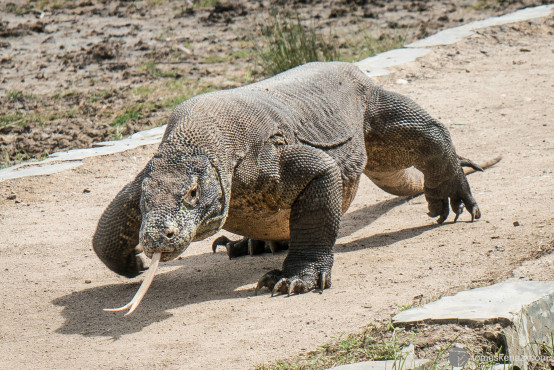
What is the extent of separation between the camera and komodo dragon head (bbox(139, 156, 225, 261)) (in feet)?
11.2

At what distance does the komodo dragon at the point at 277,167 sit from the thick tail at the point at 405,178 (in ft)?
0.65

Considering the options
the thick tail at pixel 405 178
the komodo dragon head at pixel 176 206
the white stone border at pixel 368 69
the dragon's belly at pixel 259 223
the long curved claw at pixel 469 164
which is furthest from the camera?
the white stone border at pixel 368 69

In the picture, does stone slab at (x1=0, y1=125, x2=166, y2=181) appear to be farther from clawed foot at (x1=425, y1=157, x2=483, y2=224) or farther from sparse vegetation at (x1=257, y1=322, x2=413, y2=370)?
sparse vegetation at (x1=257, y1=322, x2=413, y2=370)

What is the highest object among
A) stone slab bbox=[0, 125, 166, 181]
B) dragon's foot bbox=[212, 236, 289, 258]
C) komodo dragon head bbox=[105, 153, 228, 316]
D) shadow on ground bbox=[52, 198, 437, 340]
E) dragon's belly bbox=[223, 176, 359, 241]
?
komodo dragon head bbox=[105, 153, 228, 316]

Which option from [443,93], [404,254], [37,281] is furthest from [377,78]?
[37,281]

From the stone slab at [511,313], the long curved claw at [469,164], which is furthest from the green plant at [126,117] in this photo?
the stone slab at [511,313]

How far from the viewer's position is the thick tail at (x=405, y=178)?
5605 mm

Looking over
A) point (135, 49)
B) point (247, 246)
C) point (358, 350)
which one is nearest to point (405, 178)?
point (247, 246)

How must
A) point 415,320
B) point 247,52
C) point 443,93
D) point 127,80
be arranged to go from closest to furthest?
point 415,320 → point 443,93 → point 127,80 → point 247,52

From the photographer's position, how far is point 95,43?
1080cm

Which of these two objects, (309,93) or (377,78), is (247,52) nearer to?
(377,78)

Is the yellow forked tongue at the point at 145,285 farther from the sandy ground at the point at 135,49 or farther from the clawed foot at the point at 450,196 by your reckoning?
the sandy ground at the point at 135,49

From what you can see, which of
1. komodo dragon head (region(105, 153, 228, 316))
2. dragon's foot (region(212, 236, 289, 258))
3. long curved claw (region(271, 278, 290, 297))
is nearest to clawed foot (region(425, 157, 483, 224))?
dragon's foot (region(212, 236, 289, 258))

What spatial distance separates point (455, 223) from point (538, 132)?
1744 millimetres
